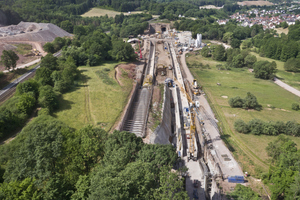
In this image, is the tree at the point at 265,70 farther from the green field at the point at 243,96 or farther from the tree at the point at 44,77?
the tree at the point at 44,77

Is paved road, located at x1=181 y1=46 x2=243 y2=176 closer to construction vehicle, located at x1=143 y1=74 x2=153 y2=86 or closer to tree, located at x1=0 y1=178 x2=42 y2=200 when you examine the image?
construction vehicle, located at x1=143 y1=74 x2=153 y2=86

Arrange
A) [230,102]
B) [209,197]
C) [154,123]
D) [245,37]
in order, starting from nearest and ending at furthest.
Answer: [209,197] → [154,123] → [230,102] → [245,37]

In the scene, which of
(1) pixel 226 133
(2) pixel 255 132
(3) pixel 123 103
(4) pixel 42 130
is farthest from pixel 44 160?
(2) pixel 255 132

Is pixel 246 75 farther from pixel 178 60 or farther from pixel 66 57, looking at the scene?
pixel 66 57

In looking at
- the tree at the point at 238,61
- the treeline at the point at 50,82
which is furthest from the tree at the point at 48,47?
the tree at the point at 238,61

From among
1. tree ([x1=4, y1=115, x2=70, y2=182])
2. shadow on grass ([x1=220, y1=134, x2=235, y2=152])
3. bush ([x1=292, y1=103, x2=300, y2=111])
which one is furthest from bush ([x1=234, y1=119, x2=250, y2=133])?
tree ([x1=4, y1=115, x2=70, y2=182])
